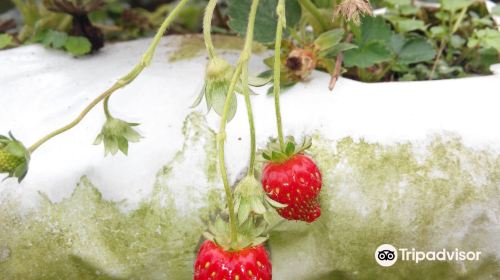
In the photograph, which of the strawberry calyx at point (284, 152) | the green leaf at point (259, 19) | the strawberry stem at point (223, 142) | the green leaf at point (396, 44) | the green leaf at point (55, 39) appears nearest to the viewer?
the strawberry stem at point (223, 142)

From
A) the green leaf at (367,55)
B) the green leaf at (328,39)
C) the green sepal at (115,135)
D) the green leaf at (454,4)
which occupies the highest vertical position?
the green leaf at (454,4)

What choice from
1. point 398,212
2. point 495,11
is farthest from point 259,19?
point 495,11

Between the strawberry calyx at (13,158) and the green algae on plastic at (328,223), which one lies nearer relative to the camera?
the strawberry calyx at (13,158)

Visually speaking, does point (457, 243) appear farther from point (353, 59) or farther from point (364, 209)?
point (353, 59)

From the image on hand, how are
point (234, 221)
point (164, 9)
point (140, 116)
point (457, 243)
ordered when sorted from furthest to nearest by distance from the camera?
point (164, 9) → point (140, 116) → point (457, 243) → point (234, 221)

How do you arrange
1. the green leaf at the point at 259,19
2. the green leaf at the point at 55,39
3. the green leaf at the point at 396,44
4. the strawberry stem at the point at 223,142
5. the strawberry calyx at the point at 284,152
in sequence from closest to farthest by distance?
the strawberry stem at the point at 223,142 < the strawberry calyx at the point at 284,152 < the green leaf at the point at 259,19 < the green leaf at the point at 396,44 < the green leaf at the point at 55,39

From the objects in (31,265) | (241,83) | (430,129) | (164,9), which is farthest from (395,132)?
(164,9)

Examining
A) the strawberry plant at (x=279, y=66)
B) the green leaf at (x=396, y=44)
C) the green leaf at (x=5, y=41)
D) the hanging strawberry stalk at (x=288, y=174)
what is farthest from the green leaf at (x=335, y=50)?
the green leaf at (x=5, y=41)

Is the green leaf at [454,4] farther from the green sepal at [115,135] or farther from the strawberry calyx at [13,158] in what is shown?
the strawberry calyx at [13,158]
